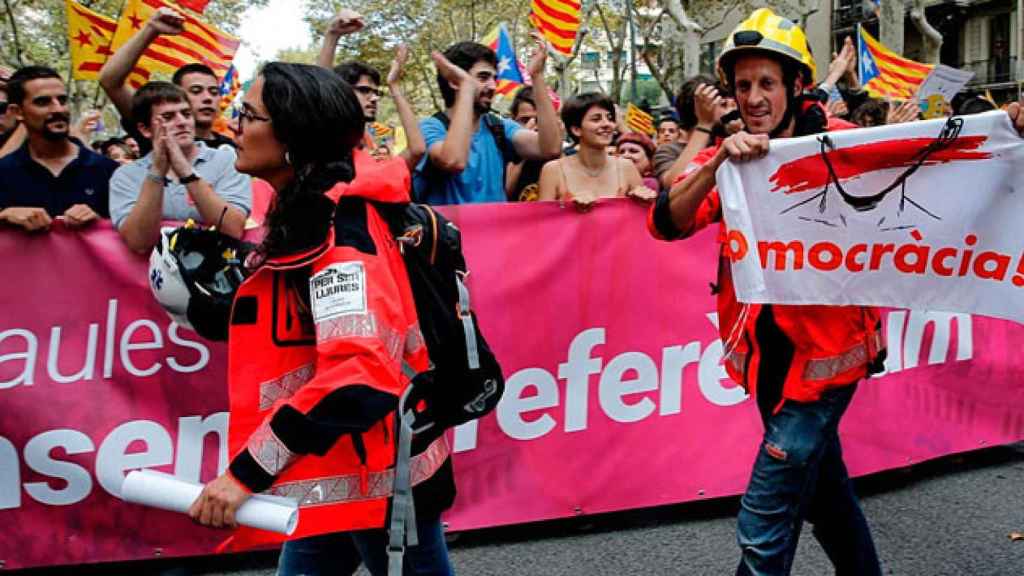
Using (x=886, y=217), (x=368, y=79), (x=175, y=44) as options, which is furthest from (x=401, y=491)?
(x=175, y=44)

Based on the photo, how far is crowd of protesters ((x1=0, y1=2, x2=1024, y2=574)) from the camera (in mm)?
2217

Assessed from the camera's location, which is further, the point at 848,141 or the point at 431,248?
the point at 848,141

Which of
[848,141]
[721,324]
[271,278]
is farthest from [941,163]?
[271,278]

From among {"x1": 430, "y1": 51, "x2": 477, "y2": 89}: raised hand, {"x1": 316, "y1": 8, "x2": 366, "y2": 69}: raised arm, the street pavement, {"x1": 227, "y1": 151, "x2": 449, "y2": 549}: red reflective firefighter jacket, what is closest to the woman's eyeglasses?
{"x1": 227, "y1": 151, "x2": 449, "y2": 549}: red reflective firefighter jacket

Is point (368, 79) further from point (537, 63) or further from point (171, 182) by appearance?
point (171, 182)

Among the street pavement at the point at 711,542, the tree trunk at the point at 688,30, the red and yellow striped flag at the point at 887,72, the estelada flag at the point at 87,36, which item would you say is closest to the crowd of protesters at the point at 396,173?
the street pavement at the point at 711,542

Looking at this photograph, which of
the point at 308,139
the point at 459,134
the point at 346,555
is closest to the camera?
the point at 308,139

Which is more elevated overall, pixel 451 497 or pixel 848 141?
pixel 848 141

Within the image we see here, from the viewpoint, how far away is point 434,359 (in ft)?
7.95

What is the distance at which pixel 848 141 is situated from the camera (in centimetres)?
291

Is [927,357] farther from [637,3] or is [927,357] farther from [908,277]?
[637,3]

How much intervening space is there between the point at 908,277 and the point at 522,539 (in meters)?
2.19

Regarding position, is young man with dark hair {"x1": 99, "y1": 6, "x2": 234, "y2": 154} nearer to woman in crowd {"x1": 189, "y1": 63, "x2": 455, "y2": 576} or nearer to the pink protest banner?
the pink protest banner

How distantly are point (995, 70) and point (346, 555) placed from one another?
139 feet
